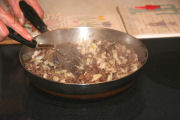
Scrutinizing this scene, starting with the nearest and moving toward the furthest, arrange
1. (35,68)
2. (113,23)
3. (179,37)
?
(35,68)
(179,37)
(113,23)

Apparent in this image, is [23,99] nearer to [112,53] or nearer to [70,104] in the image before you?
[70,104]

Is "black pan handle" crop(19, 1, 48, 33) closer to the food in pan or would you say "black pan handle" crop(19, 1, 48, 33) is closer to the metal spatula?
the metal spatula

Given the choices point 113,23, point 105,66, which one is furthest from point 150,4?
point 105,66

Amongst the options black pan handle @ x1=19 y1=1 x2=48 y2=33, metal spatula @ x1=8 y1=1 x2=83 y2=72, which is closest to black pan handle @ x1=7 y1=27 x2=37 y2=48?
metal spatula @ x1=8 y1=1 x2=83 y2=72

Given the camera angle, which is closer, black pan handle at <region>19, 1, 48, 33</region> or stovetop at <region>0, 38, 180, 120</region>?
stovetop at <region>0, 38, 180, 120</region>

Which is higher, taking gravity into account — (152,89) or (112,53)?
(112,53)

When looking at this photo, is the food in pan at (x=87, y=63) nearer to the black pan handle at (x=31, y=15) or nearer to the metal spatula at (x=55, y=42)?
the metal spatula at (x=55, y=42)

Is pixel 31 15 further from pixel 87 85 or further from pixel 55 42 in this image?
pixel 87 85
